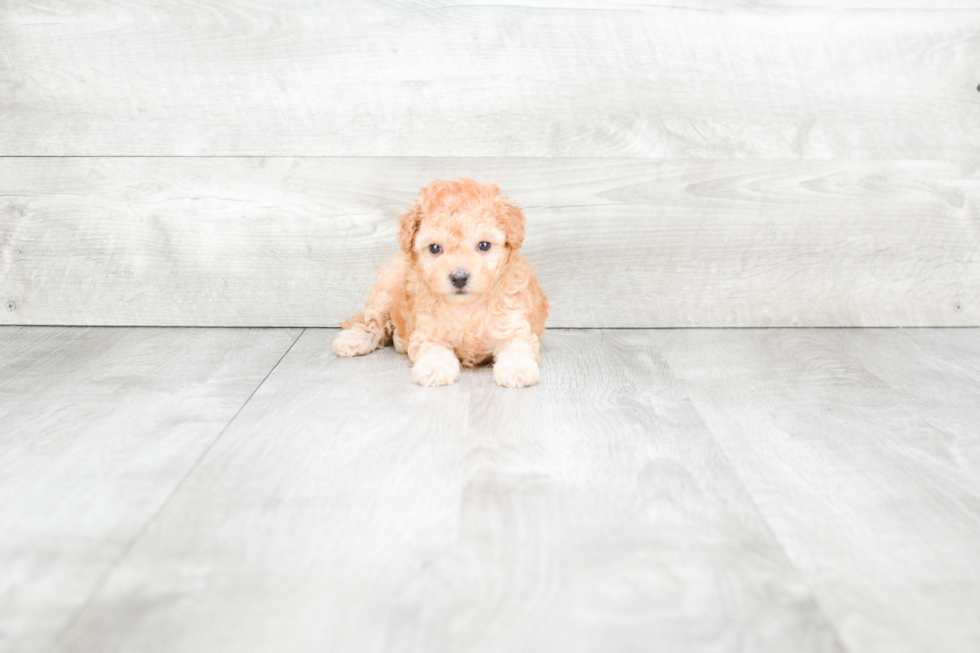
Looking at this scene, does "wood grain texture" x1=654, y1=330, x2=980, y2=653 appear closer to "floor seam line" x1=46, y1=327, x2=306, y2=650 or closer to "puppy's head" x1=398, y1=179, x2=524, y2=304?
"puppy's head" x1=398, y1=179, x2=524, y2=304

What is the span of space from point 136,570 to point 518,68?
4.92ft

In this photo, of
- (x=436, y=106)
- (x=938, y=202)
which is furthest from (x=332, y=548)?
(x=938, y=202)

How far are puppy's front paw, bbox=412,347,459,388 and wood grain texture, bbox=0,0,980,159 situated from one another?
648 millimetres

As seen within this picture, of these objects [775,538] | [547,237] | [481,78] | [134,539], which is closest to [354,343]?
[547,237]

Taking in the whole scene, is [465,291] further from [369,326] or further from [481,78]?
[481,78]

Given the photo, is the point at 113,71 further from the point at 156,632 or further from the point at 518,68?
the point at 156,632

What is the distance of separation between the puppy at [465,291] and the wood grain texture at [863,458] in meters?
0.36

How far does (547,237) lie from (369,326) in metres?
0.53

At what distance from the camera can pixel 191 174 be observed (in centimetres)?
203

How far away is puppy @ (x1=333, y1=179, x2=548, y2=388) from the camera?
5.07 ft

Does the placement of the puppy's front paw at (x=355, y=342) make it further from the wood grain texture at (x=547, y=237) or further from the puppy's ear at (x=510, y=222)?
the puppy's ear at (x=510, y=222)

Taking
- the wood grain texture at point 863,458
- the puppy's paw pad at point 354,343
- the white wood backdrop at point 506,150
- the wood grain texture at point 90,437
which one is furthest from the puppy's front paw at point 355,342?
the wood grain texture at point 863,458

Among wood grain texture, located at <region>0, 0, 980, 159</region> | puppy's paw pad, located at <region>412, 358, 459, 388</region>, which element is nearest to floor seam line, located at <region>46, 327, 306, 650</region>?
puppy's paw pad, located at <region>412, 358, 459, 388</region>

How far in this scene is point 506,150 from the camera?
6.62 ft
